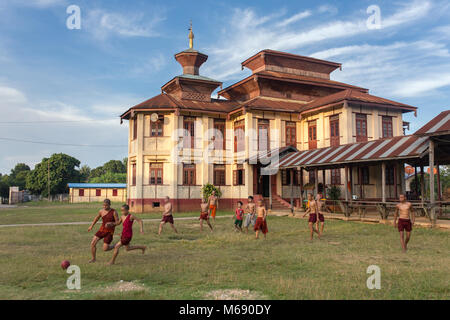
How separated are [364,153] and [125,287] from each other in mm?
14874

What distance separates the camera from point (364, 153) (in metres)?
18.5

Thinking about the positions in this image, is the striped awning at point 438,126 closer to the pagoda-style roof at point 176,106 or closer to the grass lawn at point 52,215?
the grass lawn at point 52,215

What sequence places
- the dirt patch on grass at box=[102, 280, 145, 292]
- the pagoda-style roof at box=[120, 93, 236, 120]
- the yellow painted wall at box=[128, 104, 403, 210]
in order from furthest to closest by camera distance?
the pagoda-style roof at box=[120, 93, 236, 120] → the yellow painted wall at box=[128, 104, 403, 210] → the dirt patch on grass at box=[102, 280, 145, 292]

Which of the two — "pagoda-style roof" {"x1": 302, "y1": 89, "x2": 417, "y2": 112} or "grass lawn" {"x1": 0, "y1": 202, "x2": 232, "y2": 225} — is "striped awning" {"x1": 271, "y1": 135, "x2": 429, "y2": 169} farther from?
"grass lawn" {"x1": 0, "y1": 202, "x2": 232, "y2": 225}

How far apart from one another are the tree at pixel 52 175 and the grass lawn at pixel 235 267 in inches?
2077

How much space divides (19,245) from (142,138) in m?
15.8

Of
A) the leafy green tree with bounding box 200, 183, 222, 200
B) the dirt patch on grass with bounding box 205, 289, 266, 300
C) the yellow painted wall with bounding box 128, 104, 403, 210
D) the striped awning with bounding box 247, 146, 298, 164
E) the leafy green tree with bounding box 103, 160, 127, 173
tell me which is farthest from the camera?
the leafy green tree with bounding box 103, 160, 127, 173

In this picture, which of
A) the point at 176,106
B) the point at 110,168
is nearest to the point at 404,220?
the point at 176,106

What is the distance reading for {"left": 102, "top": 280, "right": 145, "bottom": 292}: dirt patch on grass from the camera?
6.59m

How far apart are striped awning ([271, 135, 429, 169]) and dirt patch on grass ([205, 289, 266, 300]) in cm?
1189

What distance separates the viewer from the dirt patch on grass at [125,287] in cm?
659

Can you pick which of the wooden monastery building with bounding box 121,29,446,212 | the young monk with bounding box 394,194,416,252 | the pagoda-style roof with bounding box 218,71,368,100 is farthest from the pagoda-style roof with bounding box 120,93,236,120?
the young monk with bounding box 394,194,416,252
